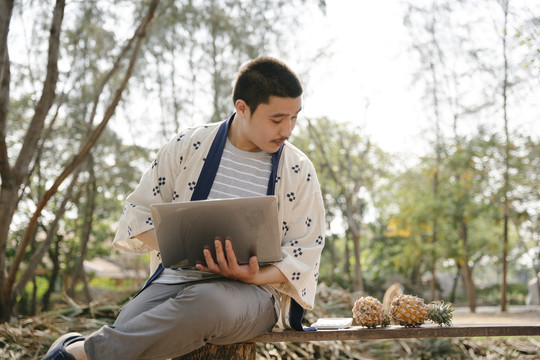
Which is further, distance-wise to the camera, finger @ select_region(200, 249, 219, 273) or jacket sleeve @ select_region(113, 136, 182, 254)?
jacket sleeve @ select_region(113, 136, 182, 254)

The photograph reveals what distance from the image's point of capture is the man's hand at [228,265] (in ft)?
7.29

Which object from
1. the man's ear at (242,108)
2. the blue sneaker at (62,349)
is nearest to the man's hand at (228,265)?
the blue sneaker at (62,349)

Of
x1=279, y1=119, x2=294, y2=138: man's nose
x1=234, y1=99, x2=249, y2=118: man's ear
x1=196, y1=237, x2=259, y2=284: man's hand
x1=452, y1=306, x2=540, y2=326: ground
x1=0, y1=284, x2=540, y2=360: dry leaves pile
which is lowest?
x1=452, y1=306, x2=540, y2=326: ground

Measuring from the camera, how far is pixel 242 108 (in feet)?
8.64

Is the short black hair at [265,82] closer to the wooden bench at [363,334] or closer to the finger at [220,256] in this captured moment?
the finger at [220,256]

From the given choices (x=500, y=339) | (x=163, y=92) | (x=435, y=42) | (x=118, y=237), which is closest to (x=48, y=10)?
(x=163, y=92)

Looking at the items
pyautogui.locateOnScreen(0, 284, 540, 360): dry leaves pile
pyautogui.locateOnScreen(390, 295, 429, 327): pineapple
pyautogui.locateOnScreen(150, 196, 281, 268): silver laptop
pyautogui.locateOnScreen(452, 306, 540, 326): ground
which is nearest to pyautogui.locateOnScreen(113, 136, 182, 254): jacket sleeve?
pyautogui.locateOnScreen(150, 196, 281, 268): silver laptop

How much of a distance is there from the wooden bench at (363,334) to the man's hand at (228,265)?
0.34 meters

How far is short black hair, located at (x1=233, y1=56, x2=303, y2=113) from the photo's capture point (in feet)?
8.26

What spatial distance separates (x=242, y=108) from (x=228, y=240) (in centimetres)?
70

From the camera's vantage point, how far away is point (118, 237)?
2582mm

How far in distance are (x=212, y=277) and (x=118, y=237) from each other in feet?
1.54

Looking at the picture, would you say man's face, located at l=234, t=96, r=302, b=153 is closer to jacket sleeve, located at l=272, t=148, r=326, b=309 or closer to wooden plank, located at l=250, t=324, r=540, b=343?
jacket sleeve, located at l=272, t=148, r=326, b=309

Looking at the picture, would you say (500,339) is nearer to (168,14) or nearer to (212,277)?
(212,277)
